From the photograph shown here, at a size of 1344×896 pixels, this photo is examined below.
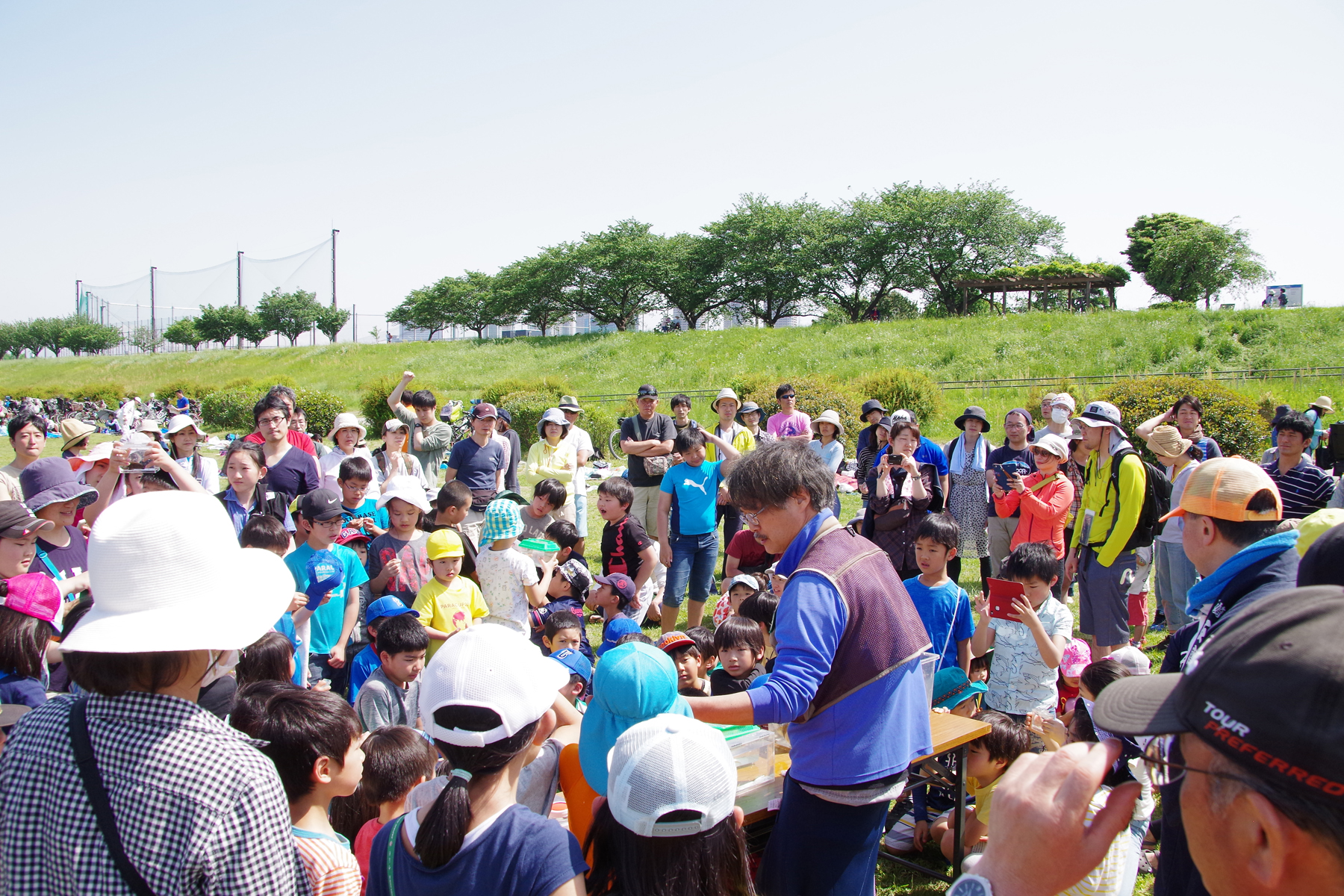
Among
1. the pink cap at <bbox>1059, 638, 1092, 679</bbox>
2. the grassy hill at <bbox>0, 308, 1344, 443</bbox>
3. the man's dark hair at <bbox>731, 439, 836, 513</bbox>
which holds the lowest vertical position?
the pink cap at <bbox>1059, 638, 1092, 679</bbox>

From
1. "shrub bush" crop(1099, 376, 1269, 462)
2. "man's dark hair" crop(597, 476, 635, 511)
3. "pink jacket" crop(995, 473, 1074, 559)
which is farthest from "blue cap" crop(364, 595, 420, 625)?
"shrub bush" crop(1099, 376, 1269, 462)

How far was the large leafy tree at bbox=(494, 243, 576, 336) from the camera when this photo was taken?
51719 mm

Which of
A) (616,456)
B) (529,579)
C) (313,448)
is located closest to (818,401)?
(616,456)

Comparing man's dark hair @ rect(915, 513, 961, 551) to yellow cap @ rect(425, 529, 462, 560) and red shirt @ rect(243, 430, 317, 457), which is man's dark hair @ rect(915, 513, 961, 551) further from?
red shirt @ rect(243, 430, 317, 457)

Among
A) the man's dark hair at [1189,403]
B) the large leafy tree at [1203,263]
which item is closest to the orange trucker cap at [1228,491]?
the man's dark hair at [1189,403]

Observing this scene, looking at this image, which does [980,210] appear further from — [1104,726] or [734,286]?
[1104,726]

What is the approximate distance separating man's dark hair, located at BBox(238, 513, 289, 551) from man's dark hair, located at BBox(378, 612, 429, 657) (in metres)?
1.02

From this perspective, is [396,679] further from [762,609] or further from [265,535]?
[762,609]

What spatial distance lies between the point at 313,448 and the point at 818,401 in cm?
1147

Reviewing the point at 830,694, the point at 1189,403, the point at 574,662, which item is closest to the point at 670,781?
the point at 830,694

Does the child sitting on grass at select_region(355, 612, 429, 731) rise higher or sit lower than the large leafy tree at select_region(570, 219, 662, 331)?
lower

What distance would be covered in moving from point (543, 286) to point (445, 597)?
1947 inches

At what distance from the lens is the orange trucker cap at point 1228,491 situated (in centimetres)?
241

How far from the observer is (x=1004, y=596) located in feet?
14.0
